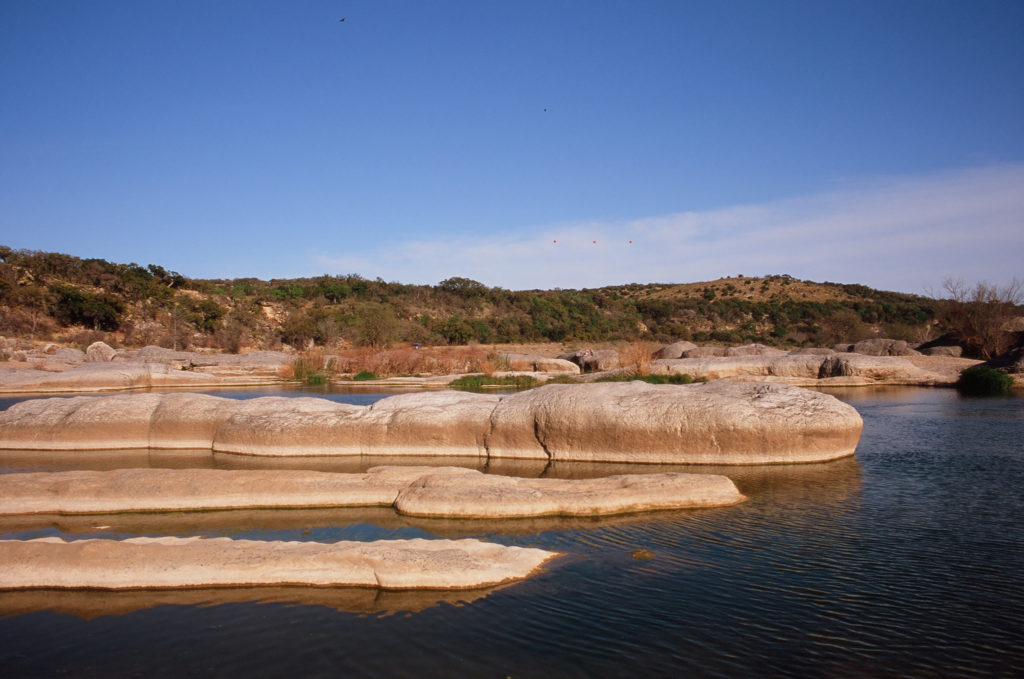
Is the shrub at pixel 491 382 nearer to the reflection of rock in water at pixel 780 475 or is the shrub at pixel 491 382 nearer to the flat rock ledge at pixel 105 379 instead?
the flat rock ledge at pixel 105 379

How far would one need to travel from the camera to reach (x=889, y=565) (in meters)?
6.61

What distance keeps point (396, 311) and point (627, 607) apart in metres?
47.4

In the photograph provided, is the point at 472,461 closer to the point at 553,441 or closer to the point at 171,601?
the point at 553,441

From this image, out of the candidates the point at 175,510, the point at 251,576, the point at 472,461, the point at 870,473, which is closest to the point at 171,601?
the point at 251,576

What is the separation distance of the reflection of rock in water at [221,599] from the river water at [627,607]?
2cm

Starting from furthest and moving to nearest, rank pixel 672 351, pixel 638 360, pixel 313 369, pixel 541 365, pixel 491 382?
pixel 672 351 → pixel 541 365 → pixel 313 369 → pixel 638 360 → pixel 491 382

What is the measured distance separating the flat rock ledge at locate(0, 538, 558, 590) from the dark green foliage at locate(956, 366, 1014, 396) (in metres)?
20.3

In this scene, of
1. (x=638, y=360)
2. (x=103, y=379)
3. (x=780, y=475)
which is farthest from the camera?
(x=638, y=360)

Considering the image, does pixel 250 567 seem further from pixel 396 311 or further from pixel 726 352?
pixel 396 311

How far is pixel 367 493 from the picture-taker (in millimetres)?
9055

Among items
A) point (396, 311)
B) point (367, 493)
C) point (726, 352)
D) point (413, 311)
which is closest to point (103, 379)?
point (367, 493)

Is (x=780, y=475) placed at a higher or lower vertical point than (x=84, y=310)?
lower

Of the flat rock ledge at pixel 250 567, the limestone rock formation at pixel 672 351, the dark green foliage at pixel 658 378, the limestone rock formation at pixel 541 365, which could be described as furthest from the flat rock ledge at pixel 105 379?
the flat rock ledge at pixel 250 567

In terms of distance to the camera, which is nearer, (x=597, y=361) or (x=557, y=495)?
(x=557, y=495)
